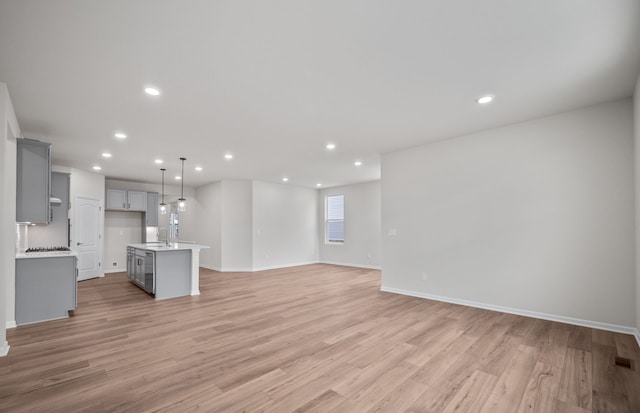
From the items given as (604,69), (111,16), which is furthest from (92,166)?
(604,69)

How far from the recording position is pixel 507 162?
434 centimetres

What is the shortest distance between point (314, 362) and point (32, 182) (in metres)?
4.23

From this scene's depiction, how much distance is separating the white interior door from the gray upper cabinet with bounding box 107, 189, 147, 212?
602 mm

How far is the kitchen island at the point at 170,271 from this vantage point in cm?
533

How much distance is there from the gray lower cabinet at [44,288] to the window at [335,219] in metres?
7.16

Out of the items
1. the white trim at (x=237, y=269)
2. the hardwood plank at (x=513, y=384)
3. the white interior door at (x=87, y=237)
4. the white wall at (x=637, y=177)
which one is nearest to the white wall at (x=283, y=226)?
the white trim at (x=237, y=269)

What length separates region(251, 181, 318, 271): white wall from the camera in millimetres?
8969

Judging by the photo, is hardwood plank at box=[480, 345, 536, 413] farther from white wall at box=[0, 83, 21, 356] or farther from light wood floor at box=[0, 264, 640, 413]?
white wall at box=[0, 83, 21, 356]

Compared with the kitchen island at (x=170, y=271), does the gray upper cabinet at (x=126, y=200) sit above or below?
above

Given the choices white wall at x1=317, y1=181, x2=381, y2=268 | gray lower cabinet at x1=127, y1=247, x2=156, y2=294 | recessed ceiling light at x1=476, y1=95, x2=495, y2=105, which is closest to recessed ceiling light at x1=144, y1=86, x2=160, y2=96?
gray lower cabinet at x1=127, y1=247, x2=156, y2=294

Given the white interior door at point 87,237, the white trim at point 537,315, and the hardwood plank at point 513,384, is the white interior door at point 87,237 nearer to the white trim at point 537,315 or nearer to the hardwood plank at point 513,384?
the white trim at point 537,315

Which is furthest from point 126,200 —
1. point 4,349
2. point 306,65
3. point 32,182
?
point 306,65

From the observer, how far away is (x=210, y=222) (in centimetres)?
933

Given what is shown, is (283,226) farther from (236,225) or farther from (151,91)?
(151,91)
